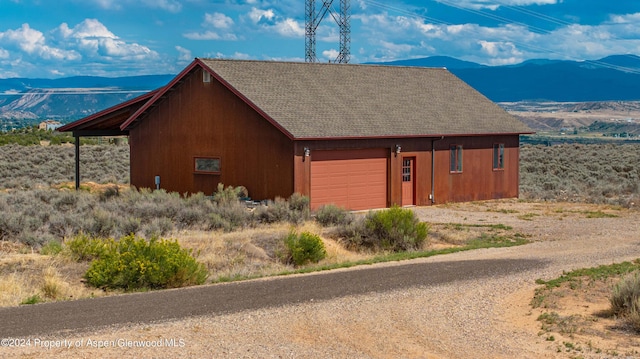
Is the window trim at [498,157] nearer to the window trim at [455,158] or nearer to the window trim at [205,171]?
the window trim at [455,158]

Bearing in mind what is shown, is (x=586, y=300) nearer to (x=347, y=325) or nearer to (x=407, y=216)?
(x=347, y=325)

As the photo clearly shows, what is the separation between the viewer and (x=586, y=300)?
42.9ft

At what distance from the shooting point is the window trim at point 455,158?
106 feet

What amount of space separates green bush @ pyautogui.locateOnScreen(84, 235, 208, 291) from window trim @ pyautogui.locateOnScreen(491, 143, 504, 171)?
822 inches

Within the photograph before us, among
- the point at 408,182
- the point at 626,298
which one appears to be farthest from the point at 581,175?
the point at 626,298

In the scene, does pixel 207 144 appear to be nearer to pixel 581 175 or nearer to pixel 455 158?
pixel 455 158

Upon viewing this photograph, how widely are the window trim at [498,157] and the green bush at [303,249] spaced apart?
16764 millimetres

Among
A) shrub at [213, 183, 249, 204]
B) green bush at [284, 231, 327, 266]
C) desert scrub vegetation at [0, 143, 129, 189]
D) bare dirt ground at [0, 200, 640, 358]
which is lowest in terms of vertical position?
bare dirt ground at [0, 200, 640, 358]

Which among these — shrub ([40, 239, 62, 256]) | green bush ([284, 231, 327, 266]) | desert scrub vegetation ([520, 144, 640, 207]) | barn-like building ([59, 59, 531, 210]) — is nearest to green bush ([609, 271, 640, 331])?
green bush ([284, 231, 327, 266])

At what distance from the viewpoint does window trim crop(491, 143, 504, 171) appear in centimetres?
3412

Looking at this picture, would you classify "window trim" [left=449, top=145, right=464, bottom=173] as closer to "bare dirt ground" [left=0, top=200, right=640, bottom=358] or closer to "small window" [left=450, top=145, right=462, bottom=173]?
"small window" [left=450, top=145, right=462, bottom=173]

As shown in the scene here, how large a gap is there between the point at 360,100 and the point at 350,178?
4013mm

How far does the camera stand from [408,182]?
30.8 metres

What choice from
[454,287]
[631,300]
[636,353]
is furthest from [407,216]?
[636,353]
